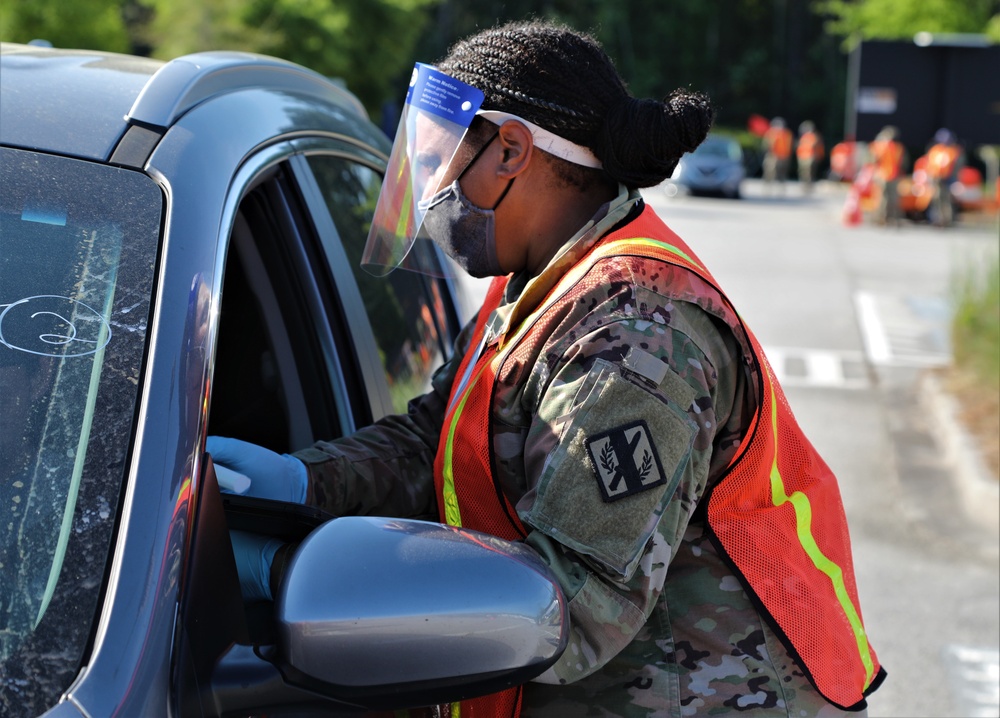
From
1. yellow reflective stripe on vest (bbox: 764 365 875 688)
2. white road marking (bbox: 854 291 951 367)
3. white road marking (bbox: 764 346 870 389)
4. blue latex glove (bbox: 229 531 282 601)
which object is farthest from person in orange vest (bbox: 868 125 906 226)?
blue latex glove (bbox: 229 531 282 601)

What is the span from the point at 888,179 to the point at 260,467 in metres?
20.7

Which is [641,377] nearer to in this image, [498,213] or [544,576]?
[544,576]

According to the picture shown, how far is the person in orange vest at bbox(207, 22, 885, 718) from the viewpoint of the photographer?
5.06 ft

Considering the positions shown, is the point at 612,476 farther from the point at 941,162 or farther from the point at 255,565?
the point at 941,162

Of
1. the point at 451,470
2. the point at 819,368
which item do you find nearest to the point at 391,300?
the point at 451,470

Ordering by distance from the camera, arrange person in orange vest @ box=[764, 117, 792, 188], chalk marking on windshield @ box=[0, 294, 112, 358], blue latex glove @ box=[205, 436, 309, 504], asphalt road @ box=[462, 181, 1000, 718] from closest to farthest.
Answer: chalk marking on windshield @ box=[0, 294, 112, 358] < blue latex glove @ box=[205, 436, 309, 504] < asphalt road @ box=[462, 181, 1000, 718] < person in orange vest @ box=[764, 117, 792, 188]

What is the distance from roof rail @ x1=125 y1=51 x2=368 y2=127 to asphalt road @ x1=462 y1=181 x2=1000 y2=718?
112 inches

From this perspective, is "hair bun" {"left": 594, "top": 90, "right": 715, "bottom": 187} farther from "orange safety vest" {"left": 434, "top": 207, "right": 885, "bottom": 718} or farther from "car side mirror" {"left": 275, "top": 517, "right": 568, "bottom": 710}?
"car side mirror" {"left": 275, "top": 517, "right": 568, "bottom": 710}

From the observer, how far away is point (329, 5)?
1973 centimetres

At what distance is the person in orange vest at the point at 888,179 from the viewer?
21.1 meters

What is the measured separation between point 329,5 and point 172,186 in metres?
19.0

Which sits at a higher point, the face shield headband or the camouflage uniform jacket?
the face shield headband

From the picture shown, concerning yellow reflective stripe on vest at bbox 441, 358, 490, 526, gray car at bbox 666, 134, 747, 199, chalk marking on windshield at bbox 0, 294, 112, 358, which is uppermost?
chalk marking on windshield at bbox 0, 294, 112, 358

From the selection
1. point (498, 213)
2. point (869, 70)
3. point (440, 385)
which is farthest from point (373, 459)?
point (869, 70)
